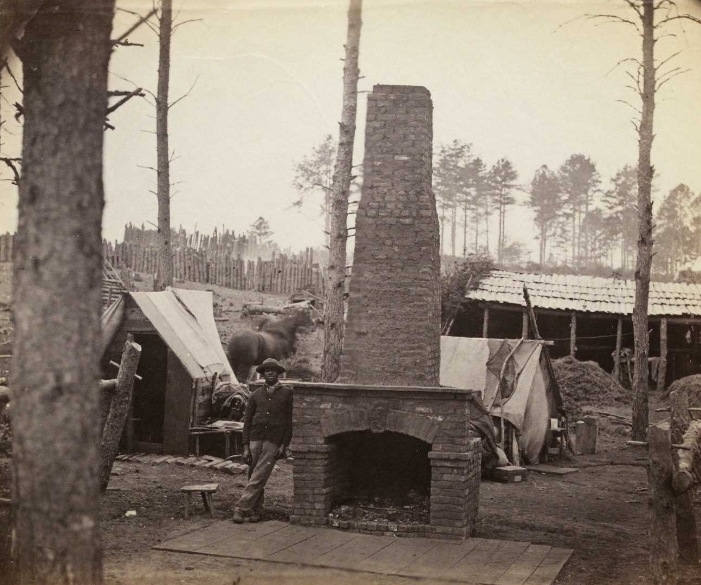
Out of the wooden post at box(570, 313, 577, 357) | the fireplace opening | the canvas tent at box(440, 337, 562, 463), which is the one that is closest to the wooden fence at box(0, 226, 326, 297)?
the wooden post at box(570, 313, 577, 357)

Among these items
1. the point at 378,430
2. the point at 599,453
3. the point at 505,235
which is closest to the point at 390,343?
the point at 378,430

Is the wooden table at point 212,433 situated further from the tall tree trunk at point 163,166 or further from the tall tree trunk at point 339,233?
the tall tree trunk at point 163,166

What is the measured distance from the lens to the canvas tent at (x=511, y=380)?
1173 centimetres

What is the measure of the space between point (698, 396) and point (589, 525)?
6.37 meters

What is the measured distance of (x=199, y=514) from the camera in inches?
305

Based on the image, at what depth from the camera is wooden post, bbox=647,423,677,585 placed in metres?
4.95

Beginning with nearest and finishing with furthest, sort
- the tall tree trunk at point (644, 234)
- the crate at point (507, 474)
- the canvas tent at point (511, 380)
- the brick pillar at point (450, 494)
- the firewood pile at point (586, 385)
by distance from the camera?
the brick pillar at point (450, 494) < the crate at point (507, 474) < the canvas tent at point (511, 380) < the tall tree trunk at point (644, 234) < the firewood pile at point (586, 385)

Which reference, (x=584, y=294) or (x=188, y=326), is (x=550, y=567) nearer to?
(x=188, y=326)

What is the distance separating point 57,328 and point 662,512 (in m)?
3.98

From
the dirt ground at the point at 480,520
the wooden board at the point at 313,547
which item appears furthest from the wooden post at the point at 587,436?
the wooden board at the point at 313,547

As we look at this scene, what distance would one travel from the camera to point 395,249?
780cm

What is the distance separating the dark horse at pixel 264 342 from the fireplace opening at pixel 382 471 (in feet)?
23.3

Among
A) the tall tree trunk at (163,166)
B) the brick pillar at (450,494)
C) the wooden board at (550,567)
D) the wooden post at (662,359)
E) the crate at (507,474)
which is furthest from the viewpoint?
the wooden post at (662,359)

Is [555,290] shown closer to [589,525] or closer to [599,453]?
[599,453]
